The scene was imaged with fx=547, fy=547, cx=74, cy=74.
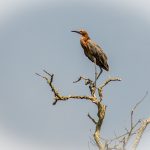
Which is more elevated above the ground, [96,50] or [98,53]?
[96,50]

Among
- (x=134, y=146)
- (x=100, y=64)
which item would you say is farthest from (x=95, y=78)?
(x=100, y=64)

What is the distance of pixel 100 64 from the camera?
62.3 feet

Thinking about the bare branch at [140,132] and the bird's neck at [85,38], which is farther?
the bird's neck at [85,38]

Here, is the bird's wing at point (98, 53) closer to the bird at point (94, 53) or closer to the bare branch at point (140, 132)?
the bird at point (94, 53)

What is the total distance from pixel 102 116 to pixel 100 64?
18.8ft

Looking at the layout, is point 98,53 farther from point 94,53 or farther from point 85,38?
point 85,38

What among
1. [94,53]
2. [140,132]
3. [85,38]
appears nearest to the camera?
[140,132]

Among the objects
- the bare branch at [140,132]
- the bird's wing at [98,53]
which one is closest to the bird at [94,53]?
the bird's wing at [98,53]

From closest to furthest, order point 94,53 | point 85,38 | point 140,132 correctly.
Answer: point 140,132 < point 94,53 < point 85,38

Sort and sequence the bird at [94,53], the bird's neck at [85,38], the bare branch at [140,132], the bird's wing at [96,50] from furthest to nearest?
the bird's neck at [85,38] → the bird's wing at [96,50] → the bird at [94,53] → the bare branch at [140,132]

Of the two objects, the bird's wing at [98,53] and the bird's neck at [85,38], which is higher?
the bird's neck at [85,38]

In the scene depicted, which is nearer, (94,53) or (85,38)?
(94,53)

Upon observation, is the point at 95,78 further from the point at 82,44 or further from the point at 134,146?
the point at 82,44

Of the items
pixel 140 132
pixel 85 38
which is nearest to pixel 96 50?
pixel 85 38
